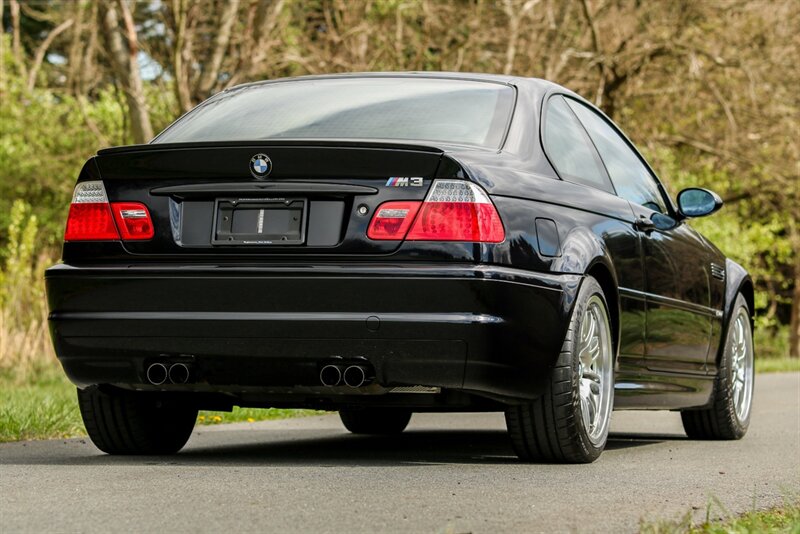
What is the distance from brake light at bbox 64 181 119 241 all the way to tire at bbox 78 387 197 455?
0.79 m

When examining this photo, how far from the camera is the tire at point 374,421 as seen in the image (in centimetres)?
852

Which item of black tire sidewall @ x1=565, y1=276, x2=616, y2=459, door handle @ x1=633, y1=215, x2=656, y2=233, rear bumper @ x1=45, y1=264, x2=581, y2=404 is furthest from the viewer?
door handle @ x1=633, y1=215, x2=656, y2=233

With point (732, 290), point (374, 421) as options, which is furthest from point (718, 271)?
point (374, 421)

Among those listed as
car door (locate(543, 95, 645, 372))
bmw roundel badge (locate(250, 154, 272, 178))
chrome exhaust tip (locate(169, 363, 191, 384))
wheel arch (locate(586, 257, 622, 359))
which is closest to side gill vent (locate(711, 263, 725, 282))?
car door (locate(543, 95, 645, 372))

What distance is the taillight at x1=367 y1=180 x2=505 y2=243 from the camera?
550 cm

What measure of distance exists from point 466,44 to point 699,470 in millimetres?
11912

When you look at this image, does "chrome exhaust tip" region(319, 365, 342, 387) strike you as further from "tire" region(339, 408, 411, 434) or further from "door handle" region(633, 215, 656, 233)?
"tire" region(339, 408, 411, 434)

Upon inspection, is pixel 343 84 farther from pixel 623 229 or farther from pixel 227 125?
pixel 623 229

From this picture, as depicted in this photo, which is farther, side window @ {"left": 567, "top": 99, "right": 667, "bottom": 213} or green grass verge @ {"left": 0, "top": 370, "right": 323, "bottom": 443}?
green grass verge @ {"left": 0, "top": 370, "right": 323, "bottom": 443}

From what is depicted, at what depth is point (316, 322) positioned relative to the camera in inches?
217

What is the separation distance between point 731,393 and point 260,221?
372 centimetres

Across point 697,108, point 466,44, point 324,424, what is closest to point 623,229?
point 324,424

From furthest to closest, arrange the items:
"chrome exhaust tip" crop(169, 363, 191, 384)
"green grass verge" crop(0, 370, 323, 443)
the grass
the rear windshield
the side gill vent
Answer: the side gill vent < "green grass verge" crop(0, 370, 323, 443) < the rear windshield < "chrome exhaust tip" crop(169, 363, 191, 384) < the grass

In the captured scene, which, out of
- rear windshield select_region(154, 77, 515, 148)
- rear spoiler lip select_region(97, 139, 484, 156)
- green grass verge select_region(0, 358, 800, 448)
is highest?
rear windshield select_region(154, 77, 515, 148)
